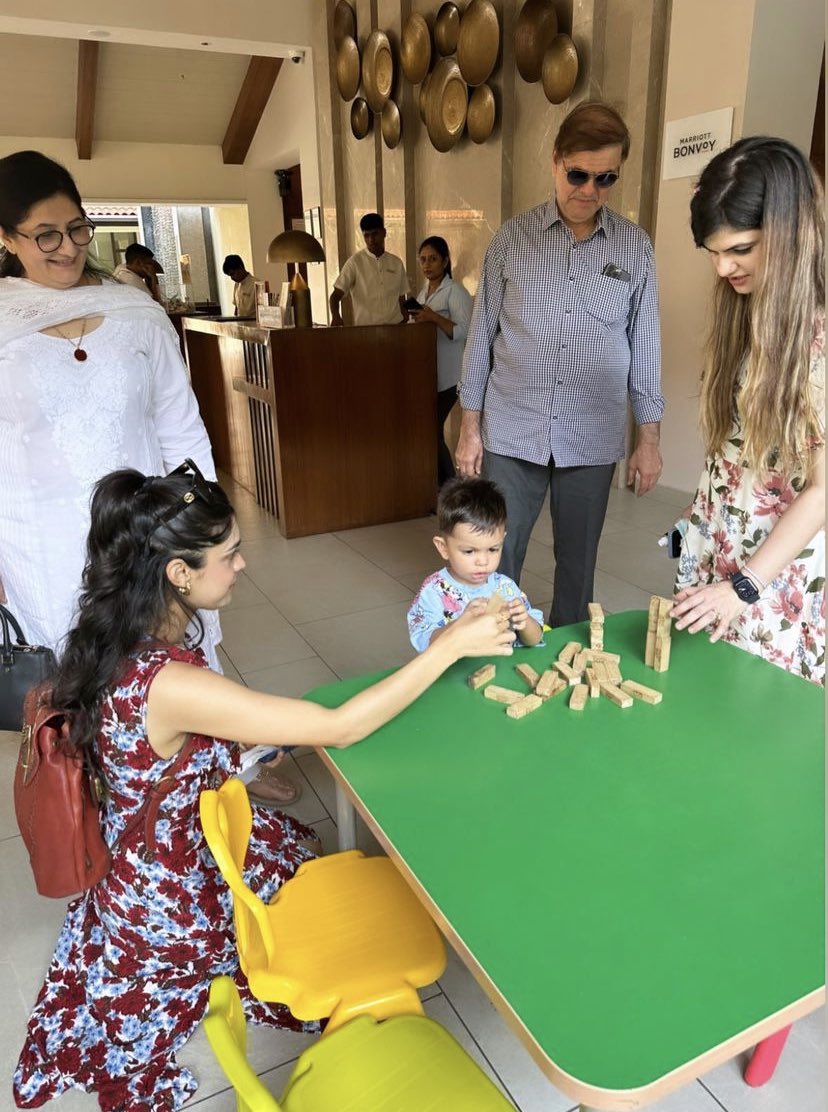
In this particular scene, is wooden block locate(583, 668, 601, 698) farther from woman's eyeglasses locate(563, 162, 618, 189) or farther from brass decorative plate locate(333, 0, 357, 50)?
brass decorative plate locate(333, 0, 357, 50)

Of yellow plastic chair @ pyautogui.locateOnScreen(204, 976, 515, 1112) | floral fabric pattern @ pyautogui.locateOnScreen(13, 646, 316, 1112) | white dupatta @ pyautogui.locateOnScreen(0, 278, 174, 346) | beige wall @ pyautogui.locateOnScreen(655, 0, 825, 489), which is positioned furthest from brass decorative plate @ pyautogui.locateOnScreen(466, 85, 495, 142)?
yellow plastic chair @ pyautogui.locateOnScreen(204, 976, 515, 1112)

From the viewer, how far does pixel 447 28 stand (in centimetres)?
598

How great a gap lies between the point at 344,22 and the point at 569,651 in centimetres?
788

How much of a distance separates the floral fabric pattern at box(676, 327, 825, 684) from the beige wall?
236cm

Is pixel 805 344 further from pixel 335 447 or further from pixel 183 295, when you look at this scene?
pixel 183 295

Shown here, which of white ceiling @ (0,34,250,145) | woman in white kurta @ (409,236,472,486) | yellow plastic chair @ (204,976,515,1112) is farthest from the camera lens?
white ceiling @ (0,34,250,145)

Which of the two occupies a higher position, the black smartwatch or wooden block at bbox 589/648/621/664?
the black smartwatch

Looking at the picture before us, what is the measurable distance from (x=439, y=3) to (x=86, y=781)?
6.90m

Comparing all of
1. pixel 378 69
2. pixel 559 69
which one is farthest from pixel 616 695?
pixel 378 69

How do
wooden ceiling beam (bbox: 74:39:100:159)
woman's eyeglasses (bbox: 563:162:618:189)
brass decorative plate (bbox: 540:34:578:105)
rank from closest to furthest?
woman's eyeglasses (bbox: 563:162:618:189) < brass decorative plate (bbox: 540:34:578:105) < wooden ceiling beam (bbox: 74:39:100:159)

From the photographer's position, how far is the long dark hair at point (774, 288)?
1.36 m

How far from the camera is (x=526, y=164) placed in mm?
5660

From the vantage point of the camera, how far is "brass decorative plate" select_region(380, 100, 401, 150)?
6902mm

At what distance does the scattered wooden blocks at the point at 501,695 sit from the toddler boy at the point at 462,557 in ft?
1.24
